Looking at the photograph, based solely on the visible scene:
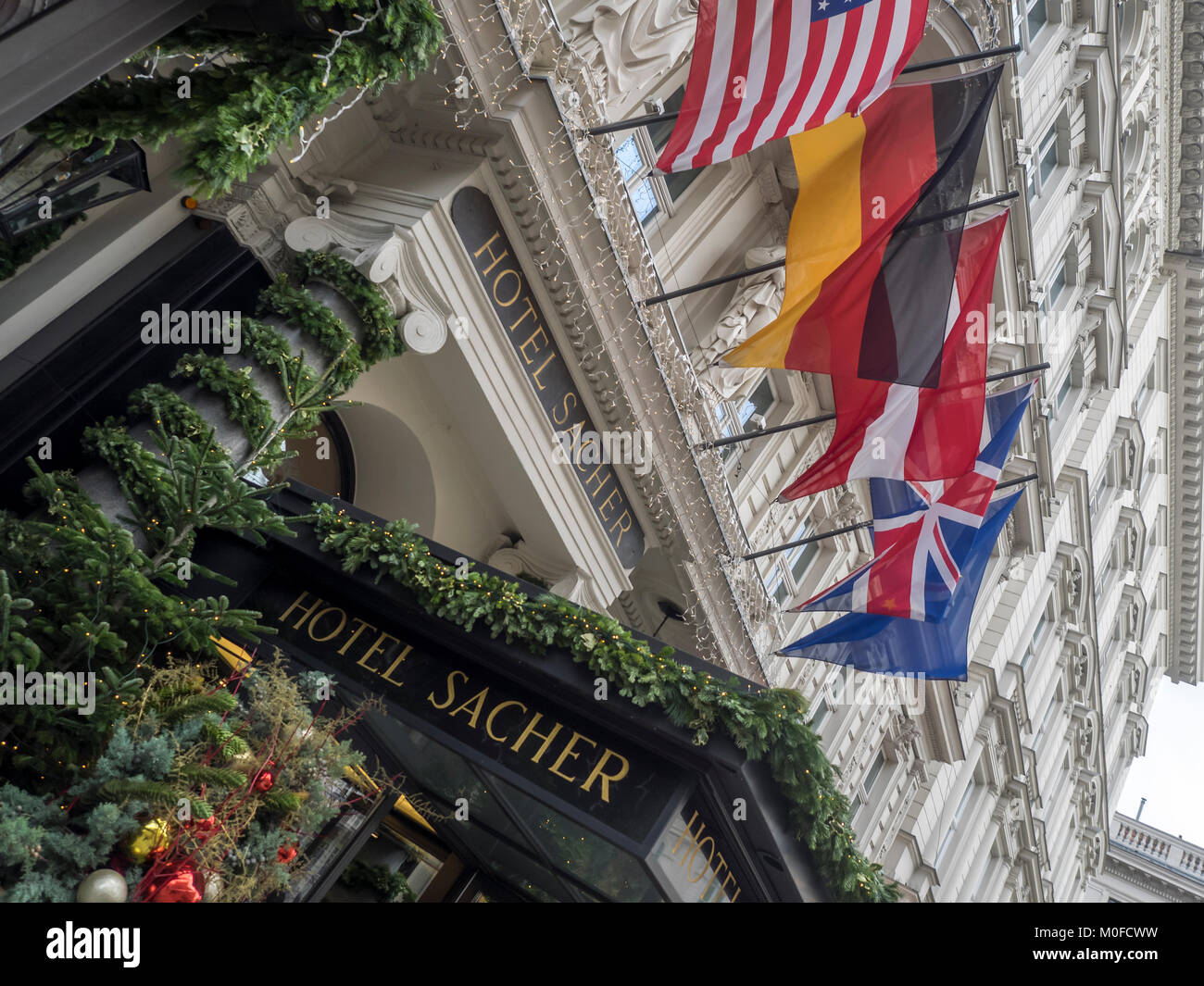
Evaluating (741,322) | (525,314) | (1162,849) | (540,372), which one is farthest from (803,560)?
(1162,849)

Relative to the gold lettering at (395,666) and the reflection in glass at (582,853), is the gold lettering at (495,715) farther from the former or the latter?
the gold lettering at (395,666)

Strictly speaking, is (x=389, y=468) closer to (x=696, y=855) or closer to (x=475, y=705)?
(x=475, y=705)

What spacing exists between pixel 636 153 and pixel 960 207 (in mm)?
4972

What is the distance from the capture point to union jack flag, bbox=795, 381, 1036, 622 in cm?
1122

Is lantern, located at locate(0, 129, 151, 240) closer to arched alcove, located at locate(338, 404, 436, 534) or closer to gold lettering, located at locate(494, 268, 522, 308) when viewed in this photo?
gold lettering, located at locate(494, 268, 522, 308)

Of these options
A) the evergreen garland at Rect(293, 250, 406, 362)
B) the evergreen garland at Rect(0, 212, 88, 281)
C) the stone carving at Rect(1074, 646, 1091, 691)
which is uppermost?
the stone carving at Rect(1074, 646, 1091, 691)

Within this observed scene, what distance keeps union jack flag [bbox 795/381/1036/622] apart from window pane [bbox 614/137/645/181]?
5340 mm

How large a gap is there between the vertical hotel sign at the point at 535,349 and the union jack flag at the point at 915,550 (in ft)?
9.13

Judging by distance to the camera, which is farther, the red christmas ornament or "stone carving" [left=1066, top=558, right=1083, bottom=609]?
"stone carving" [left=1066, top=558, right=1083, bottom=609]

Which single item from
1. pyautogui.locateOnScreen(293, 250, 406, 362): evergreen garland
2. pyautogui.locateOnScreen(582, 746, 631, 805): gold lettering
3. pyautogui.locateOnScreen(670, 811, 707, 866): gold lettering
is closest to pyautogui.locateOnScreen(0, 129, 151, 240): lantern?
pyautogui.locateOnScreen(293, 250, 406, 362): evergreen garland

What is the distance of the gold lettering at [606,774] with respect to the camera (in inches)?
268

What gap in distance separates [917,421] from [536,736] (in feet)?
20.3

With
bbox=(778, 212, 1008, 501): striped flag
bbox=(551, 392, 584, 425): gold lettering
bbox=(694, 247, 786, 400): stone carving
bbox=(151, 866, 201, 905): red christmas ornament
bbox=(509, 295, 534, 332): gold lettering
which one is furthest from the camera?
bbox=(694, 247, 786, 400): stone carving
